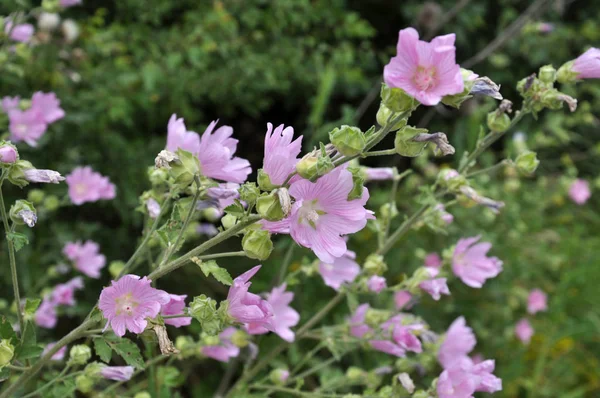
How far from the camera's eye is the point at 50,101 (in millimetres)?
1629

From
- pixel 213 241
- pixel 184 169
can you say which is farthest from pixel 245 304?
pixel 184 169

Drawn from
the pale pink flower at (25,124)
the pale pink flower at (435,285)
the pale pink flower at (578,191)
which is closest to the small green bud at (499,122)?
the pale pink flower at (435,285)

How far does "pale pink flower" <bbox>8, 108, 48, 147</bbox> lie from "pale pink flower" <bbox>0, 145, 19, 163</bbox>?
0.68m

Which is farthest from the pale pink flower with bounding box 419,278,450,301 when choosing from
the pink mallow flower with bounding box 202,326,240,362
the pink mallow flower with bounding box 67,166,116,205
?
the pink mallow flower with bounding box 67,166,116,205

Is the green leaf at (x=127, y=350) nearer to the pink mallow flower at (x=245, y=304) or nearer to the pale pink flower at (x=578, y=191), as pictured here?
the pink mallow flower at (x=245, y=304)

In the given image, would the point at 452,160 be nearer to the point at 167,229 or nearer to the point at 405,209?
the point at 405,209

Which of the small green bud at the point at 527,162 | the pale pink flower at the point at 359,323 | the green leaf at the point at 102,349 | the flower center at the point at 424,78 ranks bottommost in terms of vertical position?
the pale pink flower at the point at 359,323

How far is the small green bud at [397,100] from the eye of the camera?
755mm

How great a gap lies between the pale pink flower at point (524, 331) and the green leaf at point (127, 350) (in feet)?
7.07

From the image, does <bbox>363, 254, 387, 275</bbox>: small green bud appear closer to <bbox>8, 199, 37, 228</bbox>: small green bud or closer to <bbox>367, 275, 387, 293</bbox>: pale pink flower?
<bbox>367, 275, 387, 293</bbox>: pale pink flower

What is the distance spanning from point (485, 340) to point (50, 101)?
1933 millimetres

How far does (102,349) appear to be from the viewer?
913 millimetres

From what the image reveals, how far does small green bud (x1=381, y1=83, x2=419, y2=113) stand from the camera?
2.48 feet

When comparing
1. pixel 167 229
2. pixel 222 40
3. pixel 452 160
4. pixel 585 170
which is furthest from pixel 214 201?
pixel 585 170
